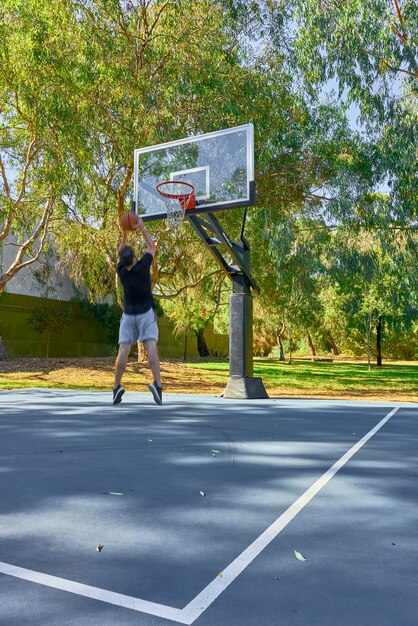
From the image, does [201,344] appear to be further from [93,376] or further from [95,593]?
[95,593]

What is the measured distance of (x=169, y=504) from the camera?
334 centimetres

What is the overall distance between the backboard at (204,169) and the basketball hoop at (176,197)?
4.2 inches

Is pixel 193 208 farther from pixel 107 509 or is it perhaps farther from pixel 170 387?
pixel 107 509

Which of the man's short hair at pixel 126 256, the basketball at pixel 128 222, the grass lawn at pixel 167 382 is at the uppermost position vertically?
the basketball at pixel 128 222

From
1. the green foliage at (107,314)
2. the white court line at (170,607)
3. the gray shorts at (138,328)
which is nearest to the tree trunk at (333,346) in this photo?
the green foliage at (107,314)

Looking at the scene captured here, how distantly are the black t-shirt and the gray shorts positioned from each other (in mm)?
68

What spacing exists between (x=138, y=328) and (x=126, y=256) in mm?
961

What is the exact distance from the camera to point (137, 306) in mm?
7645

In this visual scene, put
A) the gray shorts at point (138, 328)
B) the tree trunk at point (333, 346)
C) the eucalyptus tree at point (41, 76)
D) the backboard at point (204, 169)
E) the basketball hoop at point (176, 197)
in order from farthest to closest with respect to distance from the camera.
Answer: the tree trunk at point (333, 346), the eucalyptus tree at point (41, 76), the basketball hoop at point (176, 197), the backboard at point (204, 169), the gray shorts at point (138, 328)

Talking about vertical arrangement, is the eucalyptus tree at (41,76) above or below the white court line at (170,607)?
above

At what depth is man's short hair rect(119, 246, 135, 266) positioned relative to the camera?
23.9 feet

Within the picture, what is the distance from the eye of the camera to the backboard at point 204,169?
11.0 m

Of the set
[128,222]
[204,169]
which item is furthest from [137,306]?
[204,169]

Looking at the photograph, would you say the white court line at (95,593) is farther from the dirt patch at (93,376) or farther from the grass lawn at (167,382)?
the dirt patch at (93,376)
